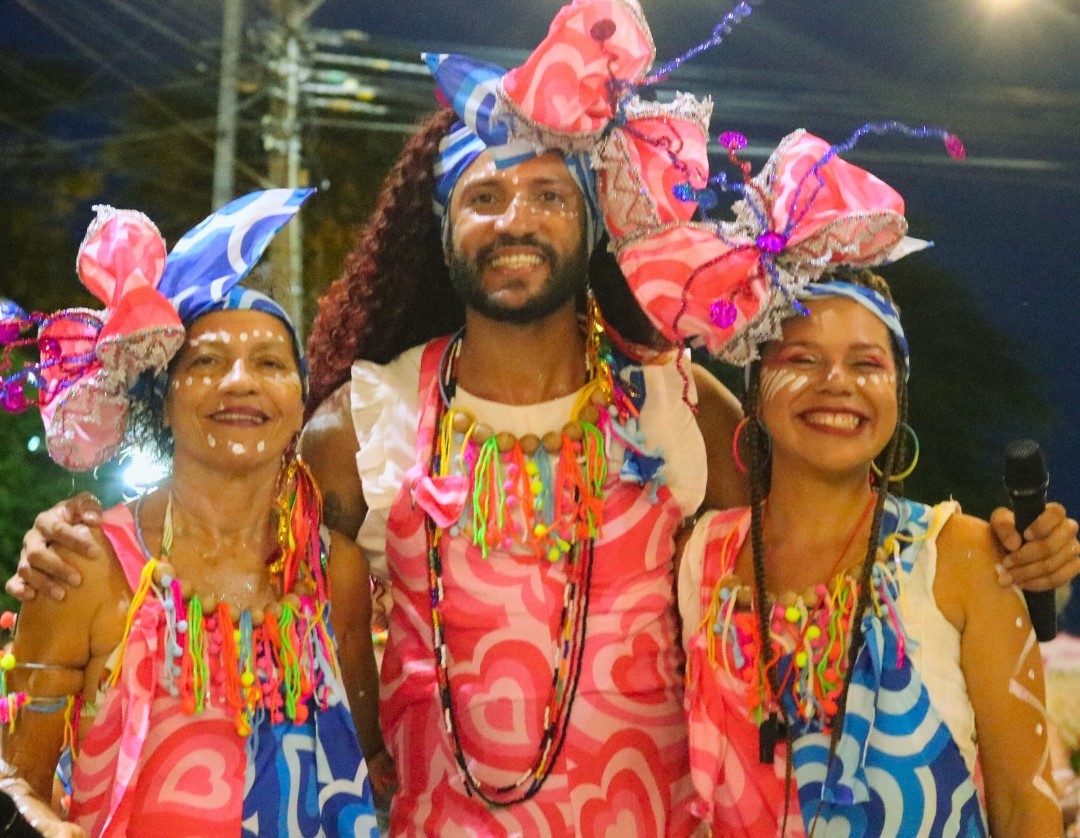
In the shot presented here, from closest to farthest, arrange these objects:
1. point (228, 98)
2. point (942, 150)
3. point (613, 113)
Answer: point (613, 113)
point (942, 150)
point (228, 98)

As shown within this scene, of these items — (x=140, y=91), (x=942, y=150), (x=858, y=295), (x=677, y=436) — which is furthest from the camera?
(x=140, y=91)

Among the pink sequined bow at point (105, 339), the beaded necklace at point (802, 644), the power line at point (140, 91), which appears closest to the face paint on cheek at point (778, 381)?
the beaded necklace at point (802, 644)

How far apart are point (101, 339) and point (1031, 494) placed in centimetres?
151

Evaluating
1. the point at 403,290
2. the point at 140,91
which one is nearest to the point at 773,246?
the point at 403,290

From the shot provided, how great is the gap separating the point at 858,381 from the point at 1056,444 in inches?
77.6

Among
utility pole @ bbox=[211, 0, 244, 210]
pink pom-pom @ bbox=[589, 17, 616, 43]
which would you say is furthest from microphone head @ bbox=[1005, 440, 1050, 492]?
utility pole @ bbox=[211, 0, 244, 210]

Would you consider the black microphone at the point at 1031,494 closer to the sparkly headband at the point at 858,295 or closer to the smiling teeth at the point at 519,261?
the sparkly headband at the point at 858,295

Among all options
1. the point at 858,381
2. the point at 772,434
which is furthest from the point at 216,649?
the point at 858,381

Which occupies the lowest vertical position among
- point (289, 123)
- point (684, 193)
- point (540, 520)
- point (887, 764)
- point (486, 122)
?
point (887, 764)

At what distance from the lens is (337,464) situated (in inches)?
86.6

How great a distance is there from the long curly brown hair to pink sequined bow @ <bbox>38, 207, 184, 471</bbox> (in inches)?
24.0

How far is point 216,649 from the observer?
1771mm

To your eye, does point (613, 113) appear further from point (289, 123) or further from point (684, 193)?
point (289, 123)

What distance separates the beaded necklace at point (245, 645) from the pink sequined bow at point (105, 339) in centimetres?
21
